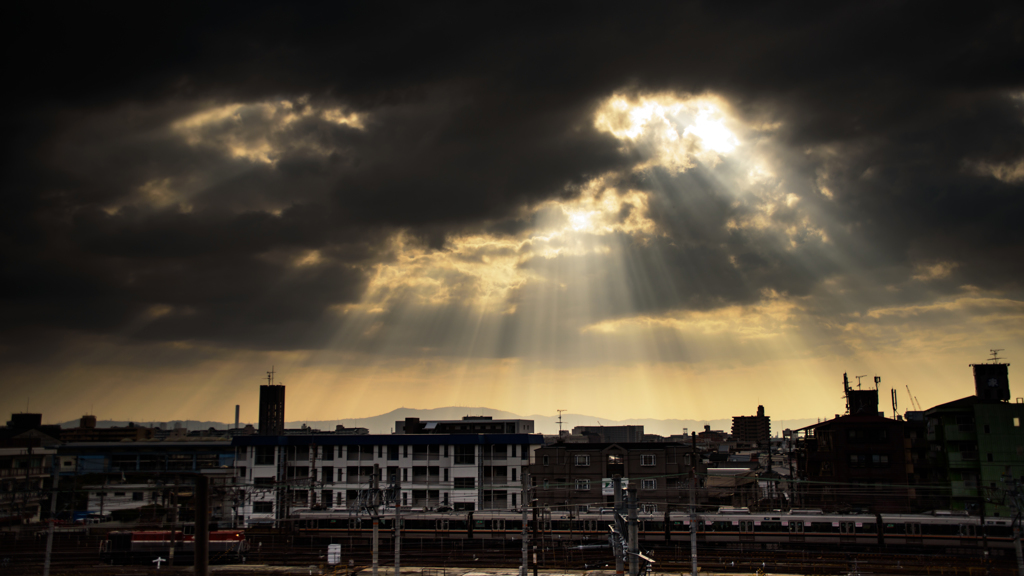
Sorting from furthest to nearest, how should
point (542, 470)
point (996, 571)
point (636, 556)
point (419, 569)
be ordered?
1. point (542, 470)
2. point (419, 569)
3. point (996, 571)
4. point (636, 556)

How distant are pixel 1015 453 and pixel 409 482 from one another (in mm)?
58075

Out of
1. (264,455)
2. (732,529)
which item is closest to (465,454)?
(264,455)

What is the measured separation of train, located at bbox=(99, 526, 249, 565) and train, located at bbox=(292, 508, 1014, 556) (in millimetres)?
8214

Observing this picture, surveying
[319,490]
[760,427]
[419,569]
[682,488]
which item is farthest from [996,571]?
[760,427]

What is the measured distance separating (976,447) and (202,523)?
70.4m

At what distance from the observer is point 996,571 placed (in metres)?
39.8

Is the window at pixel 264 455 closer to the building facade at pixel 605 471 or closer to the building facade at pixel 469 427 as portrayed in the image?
the building facade at pixel 469 427

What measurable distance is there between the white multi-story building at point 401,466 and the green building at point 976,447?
1593 inches

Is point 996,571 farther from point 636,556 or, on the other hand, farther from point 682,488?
point 636,556

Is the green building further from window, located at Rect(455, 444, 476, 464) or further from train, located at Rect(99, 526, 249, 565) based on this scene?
train, located at Rect(99, 526, 249, 565)

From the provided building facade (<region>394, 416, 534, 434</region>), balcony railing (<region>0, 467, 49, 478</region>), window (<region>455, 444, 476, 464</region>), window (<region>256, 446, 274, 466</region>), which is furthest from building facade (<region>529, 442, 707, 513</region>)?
balcony railing (<region>0, 467, 49, 478</region>)

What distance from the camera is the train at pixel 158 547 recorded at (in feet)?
152

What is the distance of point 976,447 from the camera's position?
2453 inches

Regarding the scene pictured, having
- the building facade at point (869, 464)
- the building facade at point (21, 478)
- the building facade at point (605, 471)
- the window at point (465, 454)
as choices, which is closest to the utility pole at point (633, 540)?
the building facade at point (605, 471)
